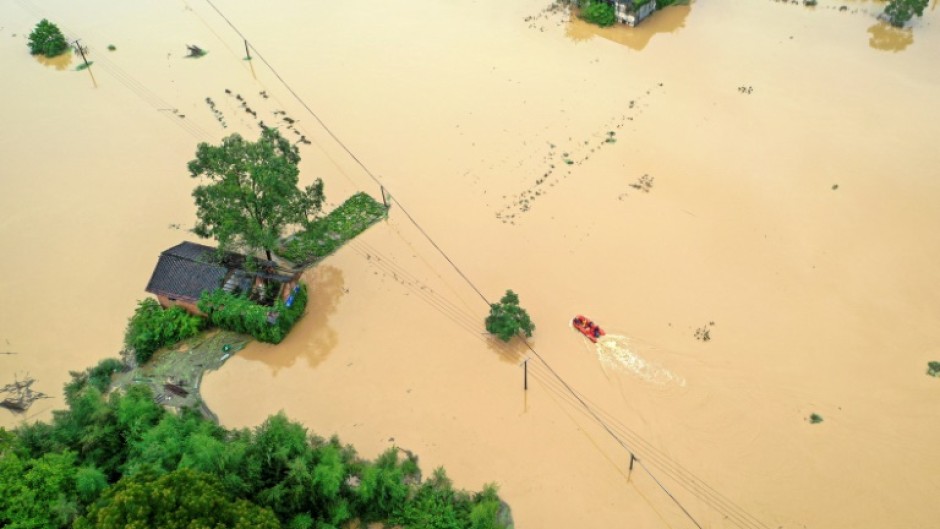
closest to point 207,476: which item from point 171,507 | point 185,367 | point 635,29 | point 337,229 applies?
point 171,507

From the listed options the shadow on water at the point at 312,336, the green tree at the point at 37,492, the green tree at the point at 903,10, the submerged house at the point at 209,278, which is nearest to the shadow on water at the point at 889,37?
the green tree at the point at 903,10

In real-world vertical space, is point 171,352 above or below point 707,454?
above

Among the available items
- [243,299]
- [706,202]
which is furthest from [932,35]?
[243,299]

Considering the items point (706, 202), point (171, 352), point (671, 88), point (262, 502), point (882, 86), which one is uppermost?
point (171, 352)

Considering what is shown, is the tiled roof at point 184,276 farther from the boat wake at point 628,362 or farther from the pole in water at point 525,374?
the boat wake at point 628,362

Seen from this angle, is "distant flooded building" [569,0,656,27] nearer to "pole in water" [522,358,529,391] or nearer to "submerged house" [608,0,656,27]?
"submerged house" [608,0,656,27]

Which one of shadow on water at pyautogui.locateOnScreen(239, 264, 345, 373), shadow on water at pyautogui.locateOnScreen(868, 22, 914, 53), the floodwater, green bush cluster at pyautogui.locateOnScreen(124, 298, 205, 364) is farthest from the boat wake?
shadow on water at pyautogui.locateOnScreen(868, 22, 914, 53)

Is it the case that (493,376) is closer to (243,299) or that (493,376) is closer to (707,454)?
(707,454)
